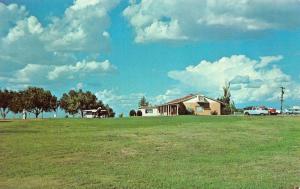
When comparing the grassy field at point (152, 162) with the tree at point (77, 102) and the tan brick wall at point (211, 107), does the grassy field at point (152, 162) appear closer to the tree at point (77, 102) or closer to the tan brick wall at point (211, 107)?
the tan brick wall at point (211, 107)

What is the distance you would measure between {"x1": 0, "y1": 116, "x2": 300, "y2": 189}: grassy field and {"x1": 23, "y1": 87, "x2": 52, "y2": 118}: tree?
9729 centimetres

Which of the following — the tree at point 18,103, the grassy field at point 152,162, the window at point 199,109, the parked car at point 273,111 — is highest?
the tree at point 18,103

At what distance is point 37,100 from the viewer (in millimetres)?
131625

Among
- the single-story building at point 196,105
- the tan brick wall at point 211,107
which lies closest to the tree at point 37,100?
the single-story building at point 196,105

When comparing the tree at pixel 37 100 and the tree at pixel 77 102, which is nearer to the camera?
the tree at pixel 37 100

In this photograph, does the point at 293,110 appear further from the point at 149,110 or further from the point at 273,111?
the point at 149,110

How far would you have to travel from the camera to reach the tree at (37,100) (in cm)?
13000

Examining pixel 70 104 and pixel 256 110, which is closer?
pixel 256 110

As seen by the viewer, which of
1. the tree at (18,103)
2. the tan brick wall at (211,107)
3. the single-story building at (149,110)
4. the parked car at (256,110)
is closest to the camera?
the parked car at (256,110)

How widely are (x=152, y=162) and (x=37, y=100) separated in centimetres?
11082

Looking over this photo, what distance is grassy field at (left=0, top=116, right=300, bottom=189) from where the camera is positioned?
19.1m

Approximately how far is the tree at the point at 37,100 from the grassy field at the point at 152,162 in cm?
9729

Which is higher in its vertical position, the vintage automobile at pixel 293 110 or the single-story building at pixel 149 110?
the single-story building at pixel 149 110

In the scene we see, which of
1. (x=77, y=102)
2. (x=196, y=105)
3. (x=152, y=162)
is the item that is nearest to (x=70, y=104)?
(x=77, y=102)
